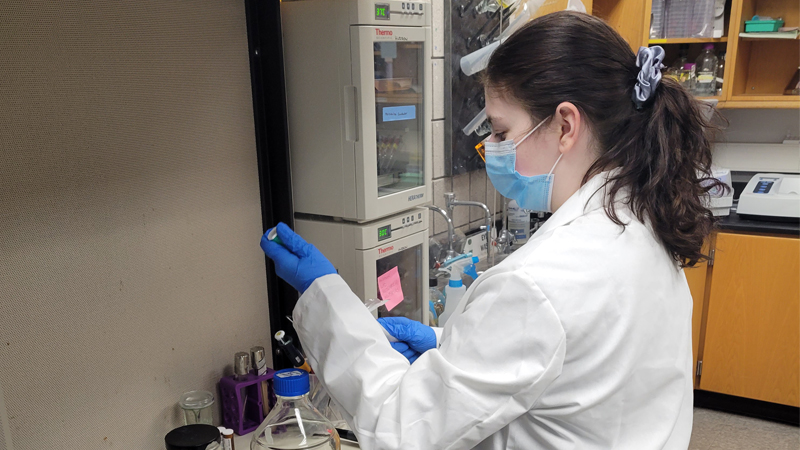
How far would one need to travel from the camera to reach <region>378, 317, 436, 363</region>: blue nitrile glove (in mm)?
1298

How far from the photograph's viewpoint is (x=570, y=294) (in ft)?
2.64

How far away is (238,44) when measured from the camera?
1381 millimetres

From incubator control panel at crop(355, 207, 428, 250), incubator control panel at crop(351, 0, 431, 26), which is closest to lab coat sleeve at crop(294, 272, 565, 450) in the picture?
incubator control panel at crop(355, 207, 428, 250)

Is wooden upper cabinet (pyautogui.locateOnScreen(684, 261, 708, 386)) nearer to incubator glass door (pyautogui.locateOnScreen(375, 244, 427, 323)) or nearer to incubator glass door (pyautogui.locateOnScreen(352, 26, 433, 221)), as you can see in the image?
incubator glass door (pyautogui.locateOnScreen(375, 244, 427, 323))

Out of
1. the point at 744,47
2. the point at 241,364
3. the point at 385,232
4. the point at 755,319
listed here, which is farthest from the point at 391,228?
the point at 744,47

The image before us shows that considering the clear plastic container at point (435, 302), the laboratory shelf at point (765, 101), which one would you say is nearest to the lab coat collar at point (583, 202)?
the clear plastic container at point (435, 302)

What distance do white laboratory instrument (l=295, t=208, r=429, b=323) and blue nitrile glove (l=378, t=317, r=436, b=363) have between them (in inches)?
8.6

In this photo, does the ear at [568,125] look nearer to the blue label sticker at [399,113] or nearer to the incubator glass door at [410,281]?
the blue label sticker at [399,113]

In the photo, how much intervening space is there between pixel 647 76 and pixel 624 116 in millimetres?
68

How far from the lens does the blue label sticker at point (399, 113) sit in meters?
1.53

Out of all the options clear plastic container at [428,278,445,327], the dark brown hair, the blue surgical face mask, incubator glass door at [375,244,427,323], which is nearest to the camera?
the dark brown hair

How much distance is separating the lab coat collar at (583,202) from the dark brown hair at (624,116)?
0.01m

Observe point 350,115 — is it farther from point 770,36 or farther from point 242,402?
point 770,36

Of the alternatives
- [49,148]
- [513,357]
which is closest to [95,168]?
[49,148]
